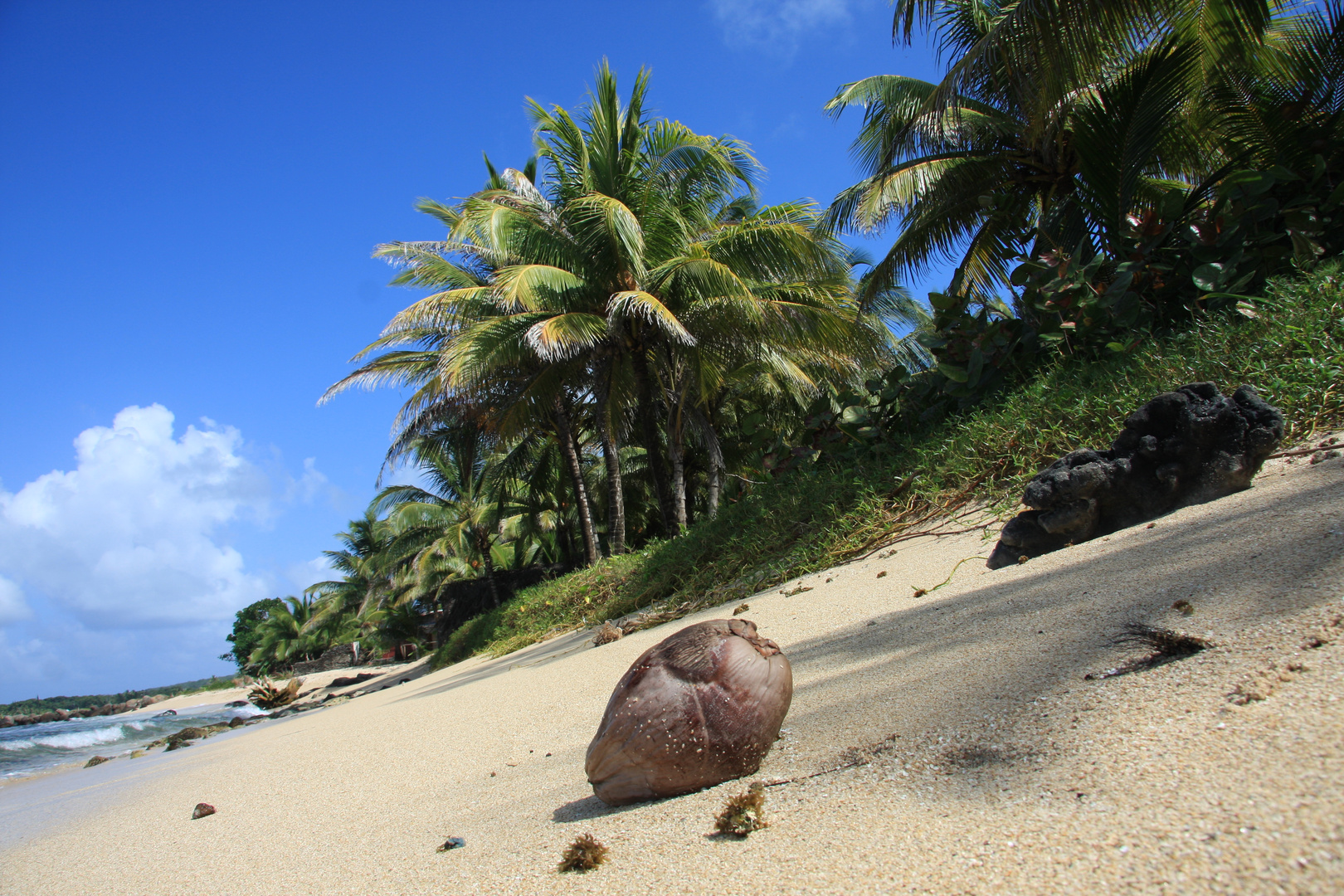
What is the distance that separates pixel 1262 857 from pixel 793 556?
4204mm

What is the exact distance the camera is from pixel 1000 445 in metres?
4.43

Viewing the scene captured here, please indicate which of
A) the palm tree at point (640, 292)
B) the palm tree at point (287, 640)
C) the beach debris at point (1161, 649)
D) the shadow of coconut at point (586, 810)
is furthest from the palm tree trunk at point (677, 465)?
the palm tree at point (287, 640)

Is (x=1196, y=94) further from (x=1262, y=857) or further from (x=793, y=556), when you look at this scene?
Result: (x=1262, y=857)

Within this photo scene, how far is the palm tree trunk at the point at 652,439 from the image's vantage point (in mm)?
9906

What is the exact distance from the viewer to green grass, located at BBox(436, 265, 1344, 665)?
354 cm

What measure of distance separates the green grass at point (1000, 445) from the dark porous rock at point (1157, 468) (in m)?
0.74

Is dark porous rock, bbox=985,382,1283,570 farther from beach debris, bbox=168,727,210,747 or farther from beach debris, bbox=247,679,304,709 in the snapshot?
beach debris, bbox=247,679,304,709

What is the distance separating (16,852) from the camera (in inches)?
122

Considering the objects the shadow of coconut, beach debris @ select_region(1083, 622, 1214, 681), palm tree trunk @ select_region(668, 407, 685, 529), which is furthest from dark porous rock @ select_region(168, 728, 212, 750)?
beach debris @ select_region(1083, 622, 1214, 681)

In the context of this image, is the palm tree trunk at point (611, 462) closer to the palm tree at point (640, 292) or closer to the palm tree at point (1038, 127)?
the palm tree at point (640, 292)

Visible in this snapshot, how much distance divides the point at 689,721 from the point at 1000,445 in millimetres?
3520

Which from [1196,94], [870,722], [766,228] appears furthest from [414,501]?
[870,722]

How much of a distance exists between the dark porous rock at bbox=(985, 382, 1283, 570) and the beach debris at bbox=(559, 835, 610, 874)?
7.08ft

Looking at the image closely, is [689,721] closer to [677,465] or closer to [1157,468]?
[1157,468]
